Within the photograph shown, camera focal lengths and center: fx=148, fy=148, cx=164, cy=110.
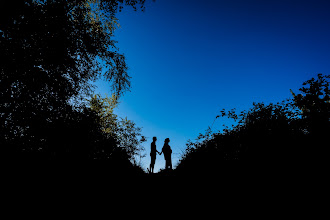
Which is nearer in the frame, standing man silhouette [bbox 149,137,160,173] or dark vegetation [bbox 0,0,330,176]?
dark vegetation [bbox 0,0,330,176]

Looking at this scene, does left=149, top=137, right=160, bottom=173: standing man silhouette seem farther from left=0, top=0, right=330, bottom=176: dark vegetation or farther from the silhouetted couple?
left=0, top=0, right=330, bottom=176: dark vegetation

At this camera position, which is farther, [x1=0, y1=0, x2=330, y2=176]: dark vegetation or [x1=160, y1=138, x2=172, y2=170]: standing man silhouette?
[x1=160, y1=138, x2=172, y2=170]: standing man silhouette

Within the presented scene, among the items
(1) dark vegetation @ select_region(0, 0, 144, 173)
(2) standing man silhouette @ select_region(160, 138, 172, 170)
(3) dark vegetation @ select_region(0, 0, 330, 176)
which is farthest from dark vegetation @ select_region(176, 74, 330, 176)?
(1) dark vegetation @ select_region(0, 0, 144, 173)

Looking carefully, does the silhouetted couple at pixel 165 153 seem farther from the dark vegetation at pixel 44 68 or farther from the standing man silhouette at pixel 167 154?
the dark vegetation at pixel 44 68

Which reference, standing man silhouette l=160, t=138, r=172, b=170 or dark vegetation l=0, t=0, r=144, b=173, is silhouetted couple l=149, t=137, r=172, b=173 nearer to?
standing man silhouette l=160, t=138, r=172, b=170

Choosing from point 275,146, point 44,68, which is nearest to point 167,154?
point 275,146

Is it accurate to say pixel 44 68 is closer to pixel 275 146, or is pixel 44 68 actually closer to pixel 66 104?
pixel 66 104

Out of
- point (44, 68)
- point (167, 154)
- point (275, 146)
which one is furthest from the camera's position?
point (167, 154)

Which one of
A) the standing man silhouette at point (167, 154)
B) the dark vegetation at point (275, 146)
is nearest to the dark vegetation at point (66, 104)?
the dark vegetation at point (275, 146)

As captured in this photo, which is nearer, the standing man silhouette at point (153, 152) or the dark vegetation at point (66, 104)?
the dark vegetation at point (66, 104)

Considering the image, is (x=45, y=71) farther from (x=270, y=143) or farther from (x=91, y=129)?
(x=270, y=143)

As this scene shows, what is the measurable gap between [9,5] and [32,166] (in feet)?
21.0

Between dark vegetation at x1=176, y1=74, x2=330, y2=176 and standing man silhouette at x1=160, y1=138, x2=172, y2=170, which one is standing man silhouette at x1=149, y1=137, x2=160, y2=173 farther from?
dark vegetation at x1=176, y1=74, x2=330, y2=176

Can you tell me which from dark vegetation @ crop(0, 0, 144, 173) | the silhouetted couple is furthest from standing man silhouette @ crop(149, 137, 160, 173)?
dark vegetation @ crop(0, 0, 144, 173)
